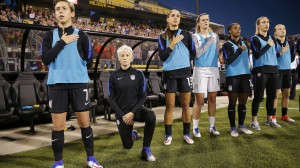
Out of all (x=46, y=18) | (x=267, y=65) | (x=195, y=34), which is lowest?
(x=267, y=65)

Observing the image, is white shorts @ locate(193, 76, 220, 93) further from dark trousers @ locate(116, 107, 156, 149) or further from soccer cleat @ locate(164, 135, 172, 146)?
dark trousers @ locate(116, 107, 156, 149)

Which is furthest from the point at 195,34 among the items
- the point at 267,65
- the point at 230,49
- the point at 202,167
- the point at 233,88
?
the point at 202,167

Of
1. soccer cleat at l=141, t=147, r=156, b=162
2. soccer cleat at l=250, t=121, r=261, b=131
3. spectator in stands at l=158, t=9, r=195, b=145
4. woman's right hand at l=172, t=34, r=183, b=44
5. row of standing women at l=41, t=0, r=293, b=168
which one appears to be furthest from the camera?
soccer cleat at l=250, t=121, r=261, b=131

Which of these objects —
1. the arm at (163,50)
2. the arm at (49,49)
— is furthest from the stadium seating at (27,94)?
the arm at (163,50)

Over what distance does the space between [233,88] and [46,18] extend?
14.8 metres

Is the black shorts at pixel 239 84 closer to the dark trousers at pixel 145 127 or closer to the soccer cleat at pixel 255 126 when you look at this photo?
the soccer cleat at pixel 255 126

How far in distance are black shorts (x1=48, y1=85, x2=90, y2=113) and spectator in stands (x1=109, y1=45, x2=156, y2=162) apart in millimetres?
604

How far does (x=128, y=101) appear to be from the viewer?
361 centimetres

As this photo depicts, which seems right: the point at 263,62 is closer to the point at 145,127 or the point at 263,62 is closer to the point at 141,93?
the point at 141,93

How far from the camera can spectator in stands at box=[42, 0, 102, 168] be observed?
297cm

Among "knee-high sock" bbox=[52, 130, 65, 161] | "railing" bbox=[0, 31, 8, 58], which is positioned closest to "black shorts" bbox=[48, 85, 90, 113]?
"knee-high sock" bbox=[52, 130, 65, 161]

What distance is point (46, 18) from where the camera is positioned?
16688mm

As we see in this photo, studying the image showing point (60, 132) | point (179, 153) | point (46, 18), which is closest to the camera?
point (60, 132)

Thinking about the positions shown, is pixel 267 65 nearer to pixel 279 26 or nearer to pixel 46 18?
pixel 279 26
